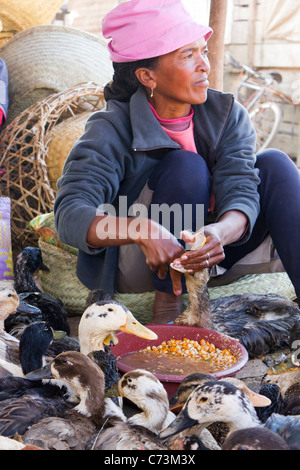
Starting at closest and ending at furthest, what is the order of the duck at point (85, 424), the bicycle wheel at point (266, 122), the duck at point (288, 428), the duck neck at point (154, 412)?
the duck at point (288, 428), the duck at point (85, 424), the duck neck at point (154, 412), the bicycle wheel at point (266, 122)

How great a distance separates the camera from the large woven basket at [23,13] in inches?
228

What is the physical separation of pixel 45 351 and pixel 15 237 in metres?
2.69

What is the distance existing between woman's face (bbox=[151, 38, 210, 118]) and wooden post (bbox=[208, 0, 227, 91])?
1.39 metres

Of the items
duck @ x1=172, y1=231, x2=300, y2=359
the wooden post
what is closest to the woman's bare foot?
duck @ x1=172, y1=231, x2=300, y2=359

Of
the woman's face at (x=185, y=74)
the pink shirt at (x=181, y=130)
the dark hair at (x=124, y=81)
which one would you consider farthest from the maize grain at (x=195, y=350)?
the dark hair at (x=124, y=81)

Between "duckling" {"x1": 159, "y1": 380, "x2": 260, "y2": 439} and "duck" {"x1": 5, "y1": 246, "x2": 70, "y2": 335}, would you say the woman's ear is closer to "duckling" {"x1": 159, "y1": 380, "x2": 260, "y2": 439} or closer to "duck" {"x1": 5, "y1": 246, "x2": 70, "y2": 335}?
"duck" {"x1": 5, "y1": 246, "x2": 70, "y2": 335}

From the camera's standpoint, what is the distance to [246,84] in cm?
820

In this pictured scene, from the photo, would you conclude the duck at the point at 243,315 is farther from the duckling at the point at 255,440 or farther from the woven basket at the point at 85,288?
the duckling at the point at 255,440

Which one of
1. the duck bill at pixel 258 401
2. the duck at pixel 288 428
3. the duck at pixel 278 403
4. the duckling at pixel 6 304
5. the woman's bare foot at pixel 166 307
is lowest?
the woman's bare foot at pixel 166 307

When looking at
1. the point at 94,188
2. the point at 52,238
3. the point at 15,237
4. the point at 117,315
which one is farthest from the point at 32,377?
the point at 15,237

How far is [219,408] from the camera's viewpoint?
156 centimetres

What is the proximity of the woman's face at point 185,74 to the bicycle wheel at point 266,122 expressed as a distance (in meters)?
5.69

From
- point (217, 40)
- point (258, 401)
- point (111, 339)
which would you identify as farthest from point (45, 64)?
point (258, 401)

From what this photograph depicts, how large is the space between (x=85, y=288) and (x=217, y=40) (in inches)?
75.9
